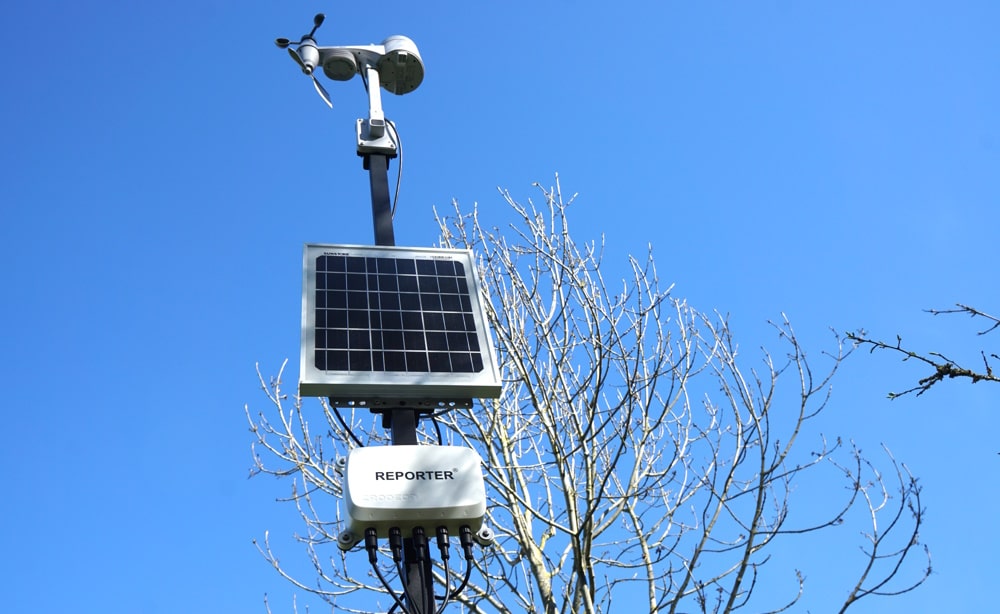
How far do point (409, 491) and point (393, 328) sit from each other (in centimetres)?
71

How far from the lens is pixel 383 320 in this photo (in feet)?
11.2

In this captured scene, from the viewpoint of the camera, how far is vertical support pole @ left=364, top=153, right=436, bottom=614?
2916mm

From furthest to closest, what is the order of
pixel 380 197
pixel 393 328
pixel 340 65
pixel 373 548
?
pixel 340 65, pixel 380 197, pixel 393 328, pixel 373 548

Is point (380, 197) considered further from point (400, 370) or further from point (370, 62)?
point (400, 370)

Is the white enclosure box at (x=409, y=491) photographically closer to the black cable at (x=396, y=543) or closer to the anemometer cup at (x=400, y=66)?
the black cable at (x=396, y=543)

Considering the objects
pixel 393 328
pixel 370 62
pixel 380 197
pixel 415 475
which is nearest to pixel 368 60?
pixel 370 62

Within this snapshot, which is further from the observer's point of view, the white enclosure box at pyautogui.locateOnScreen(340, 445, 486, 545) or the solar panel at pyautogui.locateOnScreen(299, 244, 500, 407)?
the solar panel at pyautogui.locateOnScreen(299, 244, 500, 407)

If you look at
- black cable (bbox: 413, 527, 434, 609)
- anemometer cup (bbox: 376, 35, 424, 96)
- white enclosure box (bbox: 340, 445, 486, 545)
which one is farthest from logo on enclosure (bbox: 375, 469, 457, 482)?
anemometer cup (bbox: 376, 35, 424, 96)

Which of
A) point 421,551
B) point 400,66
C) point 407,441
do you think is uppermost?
point 400,66

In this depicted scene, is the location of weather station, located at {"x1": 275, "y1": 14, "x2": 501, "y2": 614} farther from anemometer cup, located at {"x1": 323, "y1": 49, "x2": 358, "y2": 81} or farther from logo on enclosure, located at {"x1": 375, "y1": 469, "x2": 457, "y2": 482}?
anemometer cup, located at {"x1": 323, "y1": 49, "x2": 358, "y2": 81}

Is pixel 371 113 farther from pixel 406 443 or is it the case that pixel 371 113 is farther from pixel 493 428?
pixel 493 428

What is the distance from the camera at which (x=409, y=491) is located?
2906mm

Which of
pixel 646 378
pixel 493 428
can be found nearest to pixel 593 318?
pixel 646 378

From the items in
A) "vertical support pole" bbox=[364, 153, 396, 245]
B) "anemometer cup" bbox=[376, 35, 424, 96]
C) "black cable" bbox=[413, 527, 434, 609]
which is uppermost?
"anemometer cup" bbox=[376, 35, 424, 96]
